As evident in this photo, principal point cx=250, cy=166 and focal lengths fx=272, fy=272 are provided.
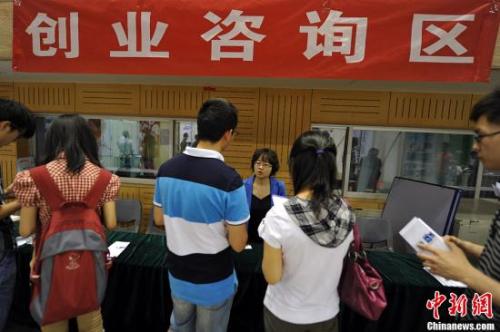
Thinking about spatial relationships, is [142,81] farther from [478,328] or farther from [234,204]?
[478,328]

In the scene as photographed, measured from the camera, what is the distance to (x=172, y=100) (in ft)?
13.0

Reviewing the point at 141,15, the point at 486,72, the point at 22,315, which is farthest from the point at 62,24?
the point at 486,72

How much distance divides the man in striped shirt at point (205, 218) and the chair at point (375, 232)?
2122 millimetres

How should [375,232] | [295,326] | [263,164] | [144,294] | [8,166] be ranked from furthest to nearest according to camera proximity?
[8,166]
[375,232]
[263,164]
[144,294]
[295,326]

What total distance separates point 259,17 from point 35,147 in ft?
14.2

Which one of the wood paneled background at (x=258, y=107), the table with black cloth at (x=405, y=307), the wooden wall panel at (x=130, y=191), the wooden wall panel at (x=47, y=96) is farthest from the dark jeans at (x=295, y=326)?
the wooden wall panel at (x=47, y=96)

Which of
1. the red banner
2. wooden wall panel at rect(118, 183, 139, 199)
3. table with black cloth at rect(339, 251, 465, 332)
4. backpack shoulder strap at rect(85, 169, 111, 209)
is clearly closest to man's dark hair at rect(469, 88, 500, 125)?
table with black cloth at rect(339, 251, 465, 332)

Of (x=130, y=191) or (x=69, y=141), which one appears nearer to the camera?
(x=69, y=141)

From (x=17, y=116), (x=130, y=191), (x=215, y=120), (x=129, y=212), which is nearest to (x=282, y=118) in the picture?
(x=129, y=212)

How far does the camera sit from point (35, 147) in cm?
448

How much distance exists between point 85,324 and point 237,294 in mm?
887

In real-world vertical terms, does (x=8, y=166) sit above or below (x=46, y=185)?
below

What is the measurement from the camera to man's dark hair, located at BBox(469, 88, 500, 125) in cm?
93

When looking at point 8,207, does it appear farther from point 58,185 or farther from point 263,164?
point 263,164
